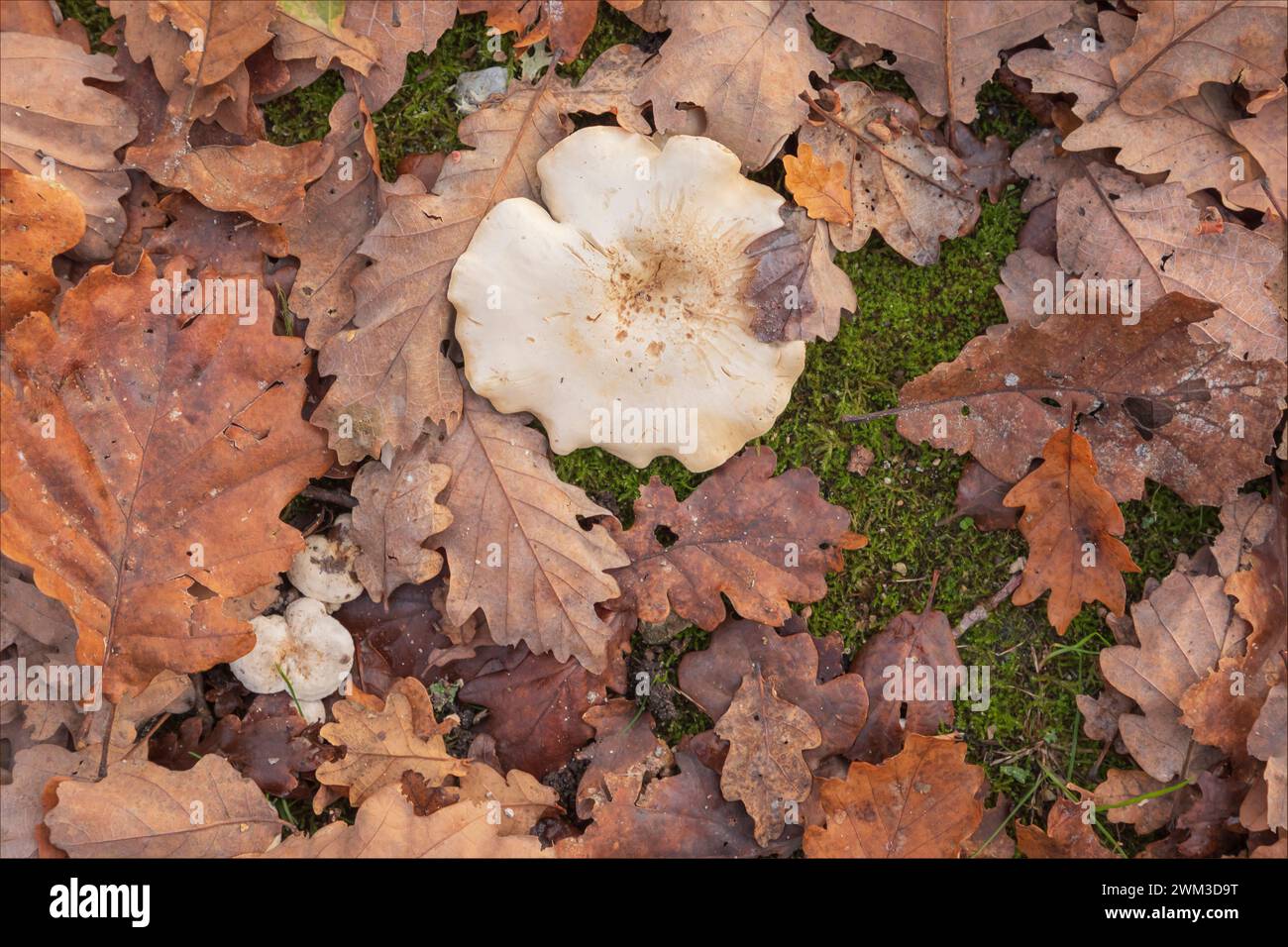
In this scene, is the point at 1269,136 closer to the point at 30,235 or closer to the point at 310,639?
the point at 310,639

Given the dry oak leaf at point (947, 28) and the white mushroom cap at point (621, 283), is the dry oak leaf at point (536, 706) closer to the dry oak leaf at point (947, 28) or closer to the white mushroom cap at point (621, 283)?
the white mushroom cap at point (621, 283)

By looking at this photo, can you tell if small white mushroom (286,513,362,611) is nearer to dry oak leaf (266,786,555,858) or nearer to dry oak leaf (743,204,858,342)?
dry oak leaf (266,786,555,858)

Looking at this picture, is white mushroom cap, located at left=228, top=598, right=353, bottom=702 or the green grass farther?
the green grass

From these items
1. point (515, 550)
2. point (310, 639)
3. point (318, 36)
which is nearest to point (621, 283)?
point (515, 550)

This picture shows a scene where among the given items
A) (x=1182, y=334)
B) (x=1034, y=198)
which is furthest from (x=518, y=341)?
(x=1182, y=334)

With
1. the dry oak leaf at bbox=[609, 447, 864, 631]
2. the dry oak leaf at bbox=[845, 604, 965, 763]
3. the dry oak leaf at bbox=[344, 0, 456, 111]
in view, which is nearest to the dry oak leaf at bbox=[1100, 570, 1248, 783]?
the dry oak leaf at bbox=[845, 604, 965, 763]

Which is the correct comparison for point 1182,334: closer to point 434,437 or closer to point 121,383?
point 434,437

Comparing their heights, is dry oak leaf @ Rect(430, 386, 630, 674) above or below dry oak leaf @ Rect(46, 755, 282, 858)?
above

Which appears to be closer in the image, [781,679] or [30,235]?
[30,235]
